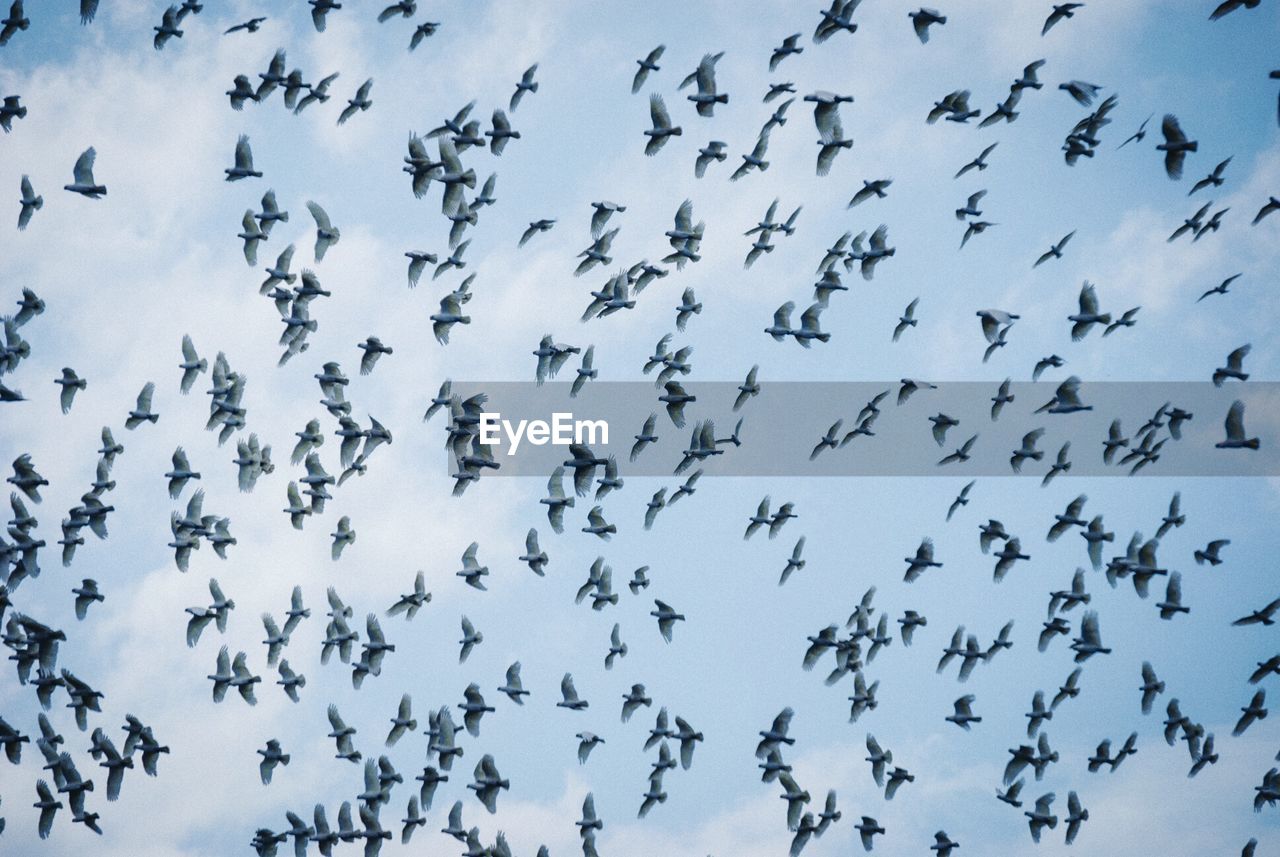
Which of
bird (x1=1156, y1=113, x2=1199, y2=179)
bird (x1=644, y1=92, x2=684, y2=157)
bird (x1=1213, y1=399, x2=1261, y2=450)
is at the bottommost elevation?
bird (x1=1213, y1=399, x2=1261, y2=450)

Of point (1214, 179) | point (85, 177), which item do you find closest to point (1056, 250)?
point (1214, 179)

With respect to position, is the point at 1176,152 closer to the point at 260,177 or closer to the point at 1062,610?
the point at 1062,610

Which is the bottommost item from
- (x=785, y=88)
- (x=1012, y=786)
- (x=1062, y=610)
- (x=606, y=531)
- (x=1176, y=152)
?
(x=1012, y=786)

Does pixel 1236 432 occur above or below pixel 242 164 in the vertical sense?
below

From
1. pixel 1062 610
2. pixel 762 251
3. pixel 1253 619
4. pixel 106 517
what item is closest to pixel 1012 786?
pixel 1062 610

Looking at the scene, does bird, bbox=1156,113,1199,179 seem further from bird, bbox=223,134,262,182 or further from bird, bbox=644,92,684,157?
bird, bbox=223,134,262,182

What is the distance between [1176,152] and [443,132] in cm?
2179

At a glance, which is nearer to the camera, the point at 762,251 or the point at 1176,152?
the point at 1176,152

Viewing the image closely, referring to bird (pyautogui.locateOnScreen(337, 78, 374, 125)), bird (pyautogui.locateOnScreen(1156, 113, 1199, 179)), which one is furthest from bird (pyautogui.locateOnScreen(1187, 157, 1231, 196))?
bird (pyautogui.locateOnScreen(337, 78, 374, 125))

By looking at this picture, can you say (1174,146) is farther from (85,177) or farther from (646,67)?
(85,177)

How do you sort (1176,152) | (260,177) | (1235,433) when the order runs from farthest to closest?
(260,177)
(1235,433)
(1176,152)

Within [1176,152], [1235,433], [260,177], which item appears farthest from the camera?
[260,177]

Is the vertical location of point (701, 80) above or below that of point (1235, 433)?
above

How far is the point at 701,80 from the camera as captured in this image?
148 ft
